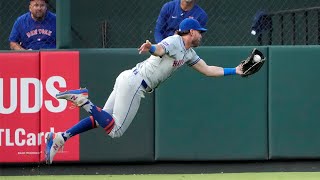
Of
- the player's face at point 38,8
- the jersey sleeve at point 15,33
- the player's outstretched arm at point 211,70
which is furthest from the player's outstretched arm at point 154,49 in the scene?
the jersey sleeve at point 15,33

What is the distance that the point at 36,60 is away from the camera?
30.5ft

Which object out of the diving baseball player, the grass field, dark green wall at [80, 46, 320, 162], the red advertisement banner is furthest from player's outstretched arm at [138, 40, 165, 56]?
the red advertisement banner

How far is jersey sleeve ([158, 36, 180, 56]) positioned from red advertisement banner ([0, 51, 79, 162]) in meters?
1.62

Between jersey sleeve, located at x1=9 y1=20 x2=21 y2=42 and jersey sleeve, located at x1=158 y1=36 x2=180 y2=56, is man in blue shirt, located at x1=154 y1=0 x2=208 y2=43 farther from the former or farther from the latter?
jersey sleeve, located at x1=9 y1=20 x2=21 y2=42

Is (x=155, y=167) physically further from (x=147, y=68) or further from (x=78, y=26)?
(x=78, y=26)

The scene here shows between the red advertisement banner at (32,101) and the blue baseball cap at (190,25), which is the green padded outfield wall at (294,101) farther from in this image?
the red advertisement banner at (32,101)

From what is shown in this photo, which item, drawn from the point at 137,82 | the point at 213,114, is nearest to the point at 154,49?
the point at 137,82

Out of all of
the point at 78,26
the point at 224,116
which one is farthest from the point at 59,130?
the point at 78,26

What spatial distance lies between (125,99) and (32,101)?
5.24 feet

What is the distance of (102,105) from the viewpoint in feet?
30.9

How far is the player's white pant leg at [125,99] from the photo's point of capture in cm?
815

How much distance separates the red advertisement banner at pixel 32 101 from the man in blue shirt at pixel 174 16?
1023 mm

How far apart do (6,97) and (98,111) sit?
1762mm

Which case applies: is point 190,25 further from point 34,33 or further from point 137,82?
point 34,33
